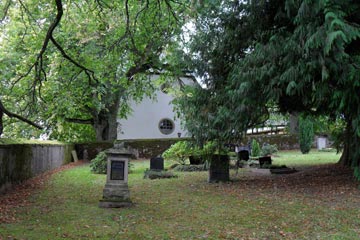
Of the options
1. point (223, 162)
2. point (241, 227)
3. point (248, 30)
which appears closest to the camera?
point (241, 227)

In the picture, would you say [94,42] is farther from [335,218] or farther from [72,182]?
[335,218]

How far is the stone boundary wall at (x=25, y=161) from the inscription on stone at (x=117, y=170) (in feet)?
10.9

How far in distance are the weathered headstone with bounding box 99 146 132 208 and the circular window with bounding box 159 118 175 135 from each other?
2469cm

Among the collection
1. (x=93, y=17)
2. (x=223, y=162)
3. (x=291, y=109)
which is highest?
(x=93, y=17)

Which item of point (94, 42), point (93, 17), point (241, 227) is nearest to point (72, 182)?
point (93, 17)

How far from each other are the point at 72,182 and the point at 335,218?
364 inches

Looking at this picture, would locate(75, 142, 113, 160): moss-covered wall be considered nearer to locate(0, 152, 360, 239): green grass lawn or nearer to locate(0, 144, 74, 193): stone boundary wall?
locate(0, 144, 74, 193): stone boundary wall

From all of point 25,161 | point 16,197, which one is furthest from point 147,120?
point 16,197

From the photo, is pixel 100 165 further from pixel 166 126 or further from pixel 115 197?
pixel 166 126

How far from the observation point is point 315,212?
7.31 m

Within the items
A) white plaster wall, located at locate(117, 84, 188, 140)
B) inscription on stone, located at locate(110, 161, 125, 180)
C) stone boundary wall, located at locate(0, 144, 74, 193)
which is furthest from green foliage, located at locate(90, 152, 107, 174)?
white plaster wall, located at locate(117, 84, 188, 140)

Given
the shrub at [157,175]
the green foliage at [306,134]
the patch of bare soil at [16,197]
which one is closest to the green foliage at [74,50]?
the patch of bare soil at [16,197]

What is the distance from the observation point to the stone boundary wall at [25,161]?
10.3m

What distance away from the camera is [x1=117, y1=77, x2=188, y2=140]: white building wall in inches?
1278
